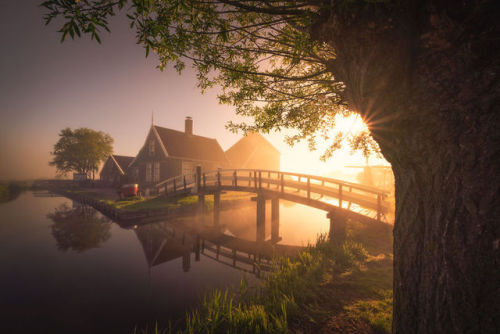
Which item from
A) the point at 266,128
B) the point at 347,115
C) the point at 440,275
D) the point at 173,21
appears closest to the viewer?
the point at 440,275

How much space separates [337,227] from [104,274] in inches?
328

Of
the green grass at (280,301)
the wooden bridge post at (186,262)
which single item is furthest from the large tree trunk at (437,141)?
the wooden bridge post at (186,262)

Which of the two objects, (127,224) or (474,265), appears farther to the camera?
(127,224)

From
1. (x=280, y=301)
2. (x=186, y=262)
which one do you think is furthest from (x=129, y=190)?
(x=280, y=301)

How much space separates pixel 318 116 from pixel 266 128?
4.78ft

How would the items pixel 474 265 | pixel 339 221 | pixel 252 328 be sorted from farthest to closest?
pixel 339 221
pixel 252 328
pixel 474 265

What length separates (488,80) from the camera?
137 cm

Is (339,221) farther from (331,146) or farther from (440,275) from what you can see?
(440,275)

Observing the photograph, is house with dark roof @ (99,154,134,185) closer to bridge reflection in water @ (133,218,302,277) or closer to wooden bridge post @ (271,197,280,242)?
bridge reflection in water @ (133,218,302,277)

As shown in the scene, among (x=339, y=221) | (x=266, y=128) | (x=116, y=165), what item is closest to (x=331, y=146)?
(x=266, y=128)

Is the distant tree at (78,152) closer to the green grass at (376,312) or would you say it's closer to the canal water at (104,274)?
the canal water at (104,274)

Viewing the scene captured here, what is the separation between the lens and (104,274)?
21.8 ft

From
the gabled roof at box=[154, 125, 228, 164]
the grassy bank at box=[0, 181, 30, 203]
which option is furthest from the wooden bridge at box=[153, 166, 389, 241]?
the grassy bank at box=[0, 181, 30, 203]

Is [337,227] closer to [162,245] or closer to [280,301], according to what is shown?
[280,301]
